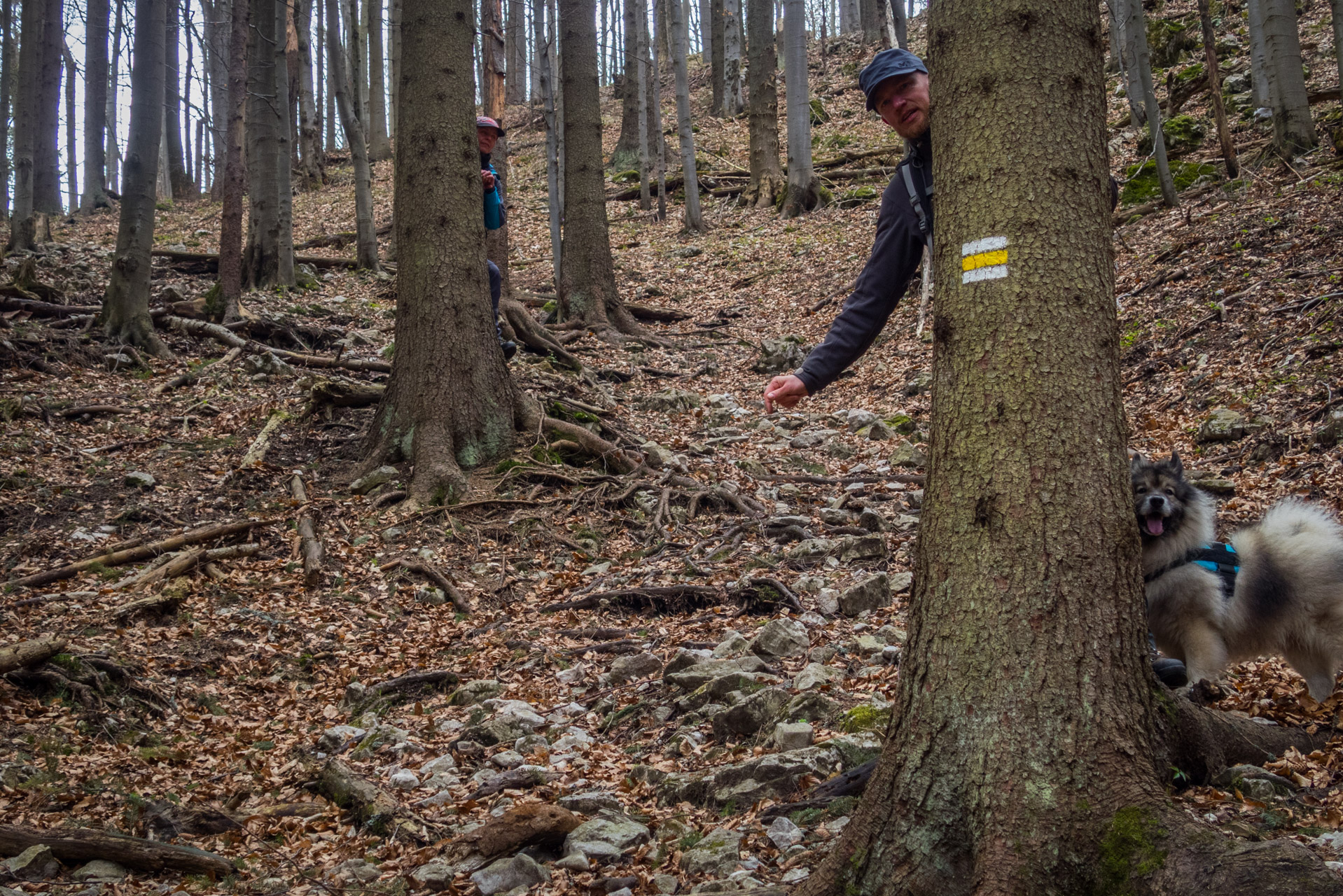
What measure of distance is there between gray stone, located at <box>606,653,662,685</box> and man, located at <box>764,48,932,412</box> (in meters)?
2.36

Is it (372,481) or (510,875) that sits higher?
(372,481)

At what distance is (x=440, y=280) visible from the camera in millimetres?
7281

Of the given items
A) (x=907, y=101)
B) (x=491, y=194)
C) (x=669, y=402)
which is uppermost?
(x=491, y=194)

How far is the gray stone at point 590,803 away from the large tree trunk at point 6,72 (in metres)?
25.1

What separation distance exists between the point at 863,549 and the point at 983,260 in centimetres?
396

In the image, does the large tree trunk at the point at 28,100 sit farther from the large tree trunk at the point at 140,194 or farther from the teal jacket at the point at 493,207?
the teal jacket at the point at 493,207

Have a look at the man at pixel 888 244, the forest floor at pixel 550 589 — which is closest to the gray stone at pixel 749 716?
the forest floor at pixel 550 589

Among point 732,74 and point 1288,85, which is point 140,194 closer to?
point 1288,85

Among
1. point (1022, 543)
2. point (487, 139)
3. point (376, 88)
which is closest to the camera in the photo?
point (1022, 543)

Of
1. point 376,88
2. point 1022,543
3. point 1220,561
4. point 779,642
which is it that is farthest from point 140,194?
point 376,88

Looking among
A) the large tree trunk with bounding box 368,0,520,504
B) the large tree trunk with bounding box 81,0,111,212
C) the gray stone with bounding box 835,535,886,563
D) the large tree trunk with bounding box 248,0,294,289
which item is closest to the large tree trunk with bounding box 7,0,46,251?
the large tree trunk with bounding box 248,0,294,289

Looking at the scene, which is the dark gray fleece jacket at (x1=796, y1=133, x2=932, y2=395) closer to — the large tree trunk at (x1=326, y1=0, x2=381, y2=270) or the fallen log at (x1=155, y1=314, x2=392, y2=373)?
the fallen log at (x1=155, y1=314, x2=392, y2=373)

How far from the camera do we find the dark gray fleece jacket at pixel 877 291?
302cm

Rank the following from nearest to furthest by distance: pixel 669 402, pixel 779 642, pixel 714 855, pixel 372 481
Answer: pixel 714 855, pixel 779 642, pixel 372 481, pixel 669 402
